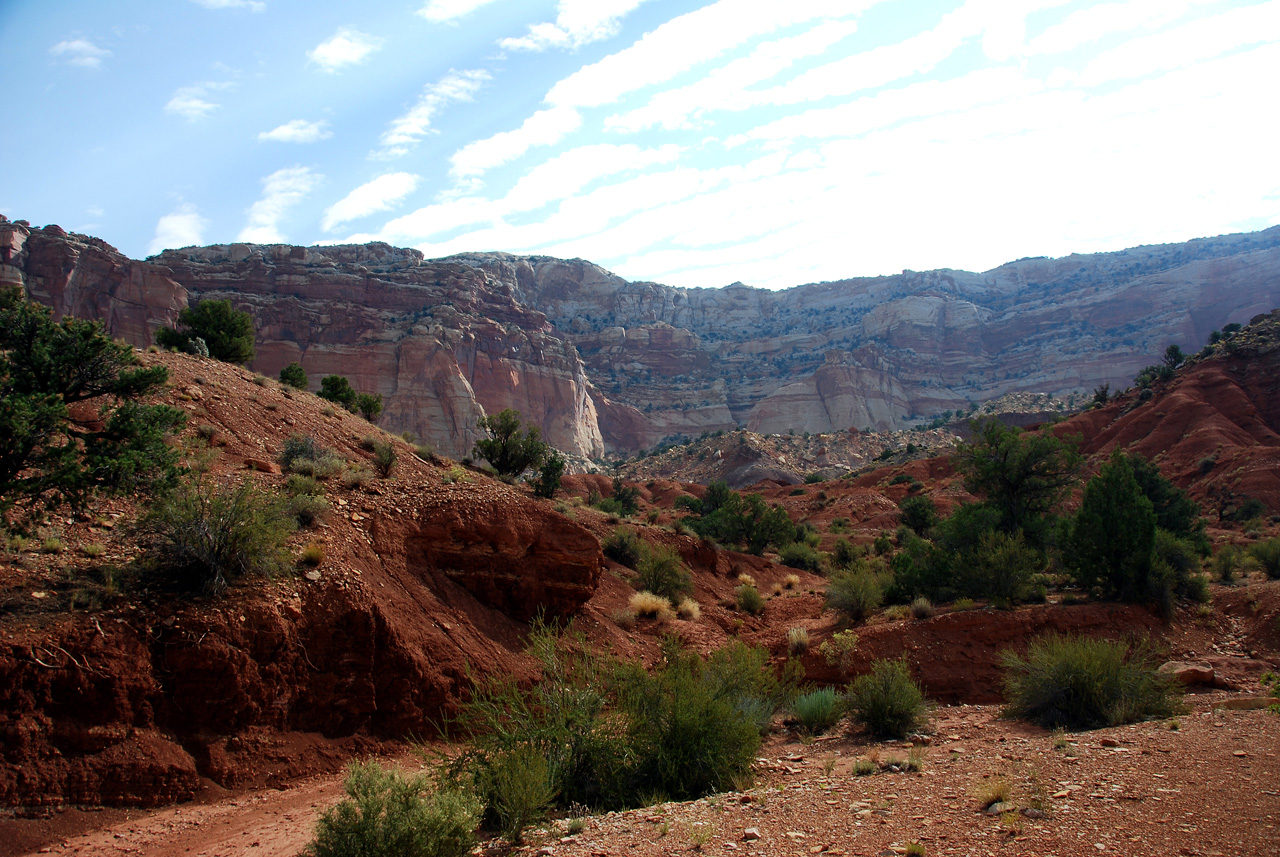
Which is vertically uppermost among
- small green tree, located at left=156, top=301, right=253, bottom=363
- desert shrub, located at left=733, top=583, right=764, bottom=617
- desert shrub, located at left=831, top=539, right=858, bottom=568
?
small green tree, located at left=156, top=301, right=253, bottom=363

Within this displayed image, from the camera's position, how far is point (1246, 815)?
5.73m

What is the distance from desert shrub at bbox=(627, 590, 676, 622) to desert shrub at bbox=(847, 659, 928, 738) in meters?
7.00

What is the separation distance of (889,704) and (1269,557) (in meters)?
16.8

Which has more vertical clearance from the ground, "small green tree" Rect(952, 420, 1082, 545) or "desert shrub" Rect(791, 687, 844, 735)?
"small green tree" Rect(952, 420, 1082, 545)

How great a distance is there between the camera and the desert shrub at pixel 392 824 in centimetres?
569

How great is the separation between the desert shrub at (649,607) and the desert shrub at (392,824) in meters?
11.4

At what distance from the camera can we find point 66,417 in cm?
948

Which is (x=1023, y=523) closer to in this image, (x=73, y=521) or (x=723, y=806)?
(x=723, y=806)

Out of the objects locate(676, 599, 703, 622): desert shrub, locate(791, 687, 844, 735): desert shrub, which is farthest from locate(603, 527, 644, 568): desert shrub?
locate(791, 687, 844, 735): desert shrub

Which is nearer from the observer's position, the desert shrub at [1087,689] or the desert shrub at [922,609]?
the desert shrub at [1087,689]

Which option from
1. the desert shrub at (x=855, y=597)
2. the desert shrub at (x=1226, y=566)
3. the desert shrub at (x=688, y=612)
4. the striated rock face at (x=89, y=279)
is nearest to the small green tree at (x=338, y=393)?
the desert shrub at (x=688, y=612)

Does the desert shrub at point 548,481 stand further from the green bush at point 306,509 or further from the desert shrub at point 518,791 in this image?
the desert shrub at point 518,791

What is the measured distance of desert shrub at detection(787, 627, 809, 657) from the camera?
15.6 m

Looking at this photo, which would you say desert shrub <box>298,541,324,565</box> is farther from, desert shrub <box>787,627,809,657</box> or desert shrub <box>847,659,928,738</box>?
desert shrub <box>787,627,809,657</box>
